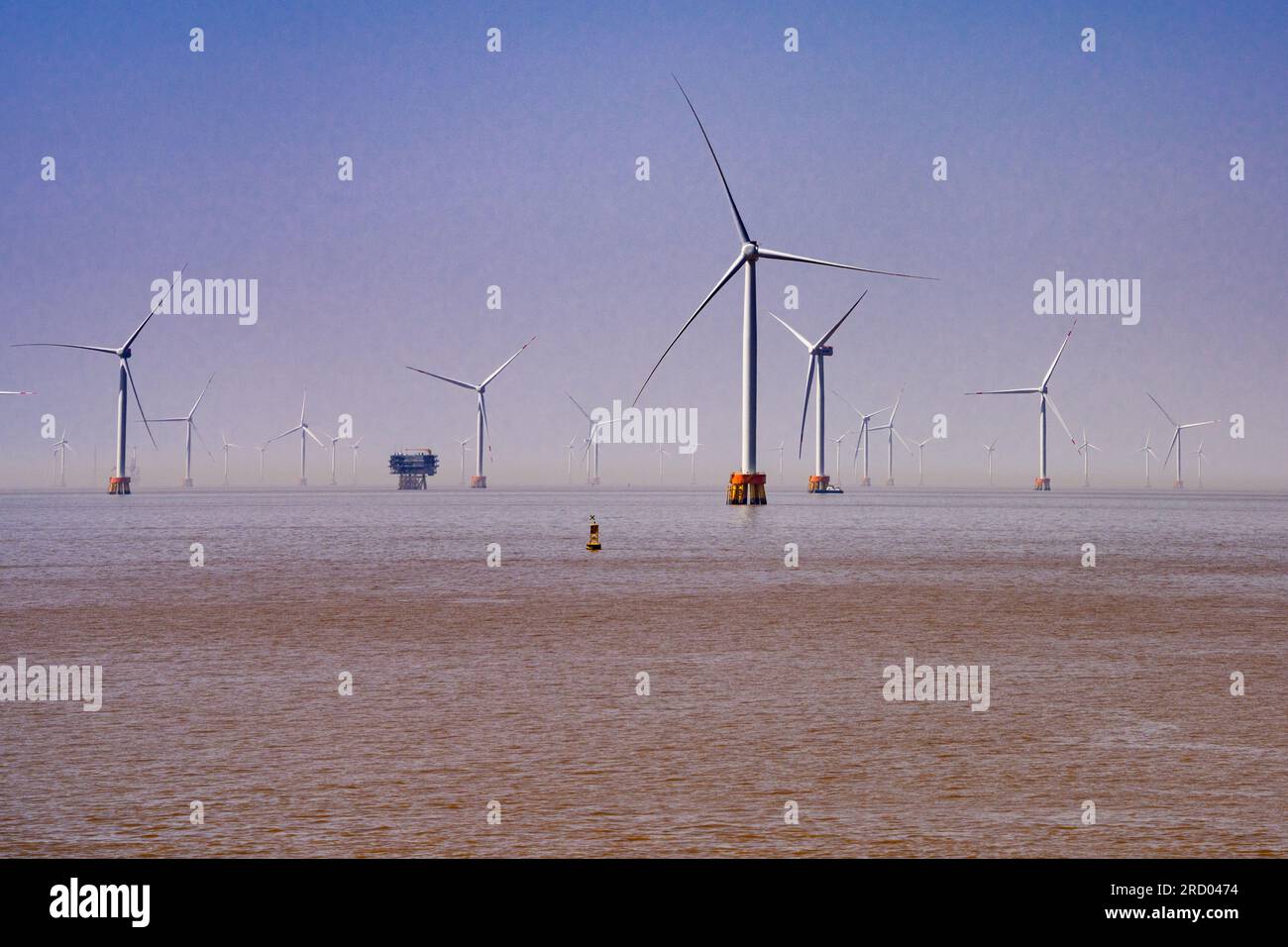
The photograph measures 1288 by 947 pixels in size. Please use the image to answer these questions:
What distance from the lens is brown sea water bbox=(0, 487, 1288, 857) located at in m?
13.7

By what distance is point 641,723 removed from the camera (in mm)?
20359

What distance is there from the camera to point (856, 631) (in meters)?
34.5

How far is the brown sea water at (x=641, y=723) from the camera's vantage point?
44.9ft

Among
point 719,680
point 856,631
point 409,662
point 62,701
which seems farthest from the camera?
point 856,631

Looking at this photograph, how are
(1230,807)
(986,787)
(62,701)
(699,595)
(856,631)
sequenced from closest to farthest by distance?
1. (1230,807)
2. (986,787)
3. (62,701)
4. (856,631)
5. (699,595)

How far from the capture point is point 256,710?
21453mm

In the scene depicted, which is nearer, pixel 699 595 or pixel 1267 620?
pixel 1267 620

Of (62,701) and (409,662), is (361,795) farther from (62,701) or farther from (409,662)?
(409,662)
